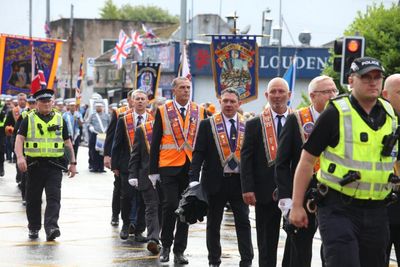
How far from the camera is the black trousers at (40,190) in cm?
1306

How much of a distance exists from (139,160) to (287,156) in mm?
4687

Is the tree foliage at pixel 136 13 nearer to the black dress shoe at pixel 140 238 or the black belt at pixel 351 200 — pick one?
the black dress shoe at pixel 140 238

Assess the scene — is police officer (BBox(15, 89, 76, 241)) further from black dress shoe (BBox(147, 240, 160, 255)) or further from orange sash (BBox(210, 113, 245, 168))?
orange sash (BBox(210, 113, 245, 168))

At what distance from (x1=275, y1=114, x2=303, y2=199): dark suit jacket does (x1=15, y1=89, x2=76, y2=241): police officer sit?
513 cm

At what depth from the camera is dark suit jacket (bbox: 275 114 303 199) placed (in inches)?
328

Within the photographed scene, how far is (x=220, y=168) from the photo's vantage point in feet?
35.0

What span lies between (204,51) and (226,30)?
15.3m

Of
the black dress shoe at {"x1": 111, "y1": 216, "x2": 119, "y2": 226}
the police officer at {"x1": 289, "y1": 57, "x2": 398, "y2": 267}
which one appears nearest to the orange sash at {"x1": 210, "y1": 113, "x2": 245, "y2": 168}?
the police officer at {"x1": 289, "y1": 57, "x2": 398, "y2": 267}

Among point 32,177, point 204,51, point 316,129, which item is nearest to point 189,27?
point 204,51

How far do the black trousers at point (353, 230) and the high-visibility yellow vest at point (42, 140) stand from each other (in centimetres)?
693

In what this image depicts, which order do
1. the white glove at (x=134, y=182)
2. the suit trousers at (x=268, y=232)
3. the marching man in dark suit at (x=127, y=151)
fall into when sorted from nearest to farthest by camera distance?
the suit trousers at (x=268, y=232) < the white glove at (x=134, y=182) < the marching man in dark suit at (x=127, y=151)

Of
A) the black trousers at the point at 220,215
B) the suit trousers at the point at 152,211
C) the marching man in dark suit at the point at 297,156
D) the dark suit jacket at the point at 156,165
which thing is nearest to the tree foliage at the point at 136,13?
the suit trousers at the point at 152,211

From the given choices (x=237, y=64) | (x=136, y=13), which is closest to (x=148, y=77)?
(x=237, y=64)

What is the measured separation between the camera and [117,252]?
12086 mm
